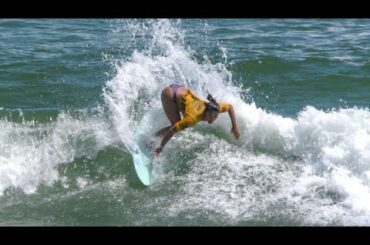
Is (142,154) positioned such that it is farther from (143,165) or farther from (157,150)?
Answer: (157,150)

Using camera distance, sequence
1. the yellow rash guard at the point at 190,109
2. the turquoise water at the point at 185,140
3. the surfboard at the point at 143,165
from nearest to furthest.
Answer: the turquoise water at the point at 185,140 < the yellow rash guard at the point at 190,109 < the surfboard at the point at 143,165

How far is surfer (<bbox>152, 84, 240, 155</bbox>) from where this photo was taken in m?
7.50

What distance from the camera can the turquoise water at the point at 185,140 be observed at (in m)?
7.08

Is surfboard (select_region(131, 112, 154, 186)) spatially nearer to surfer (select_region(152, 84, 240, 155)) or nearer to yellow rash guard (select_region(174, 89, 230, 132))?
surfer (select_region(152, 84, 240, 155))

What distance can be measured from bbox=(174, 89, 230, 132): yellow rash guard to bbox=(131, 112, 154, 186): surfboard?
837 mm

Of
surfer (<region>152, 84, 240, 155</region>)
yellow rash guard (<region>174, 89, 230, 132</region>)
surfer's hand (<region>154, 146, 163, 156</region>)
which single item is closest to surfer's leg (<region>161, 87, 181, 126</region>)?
surfer (<region>152, 84, 240, 155</region>)

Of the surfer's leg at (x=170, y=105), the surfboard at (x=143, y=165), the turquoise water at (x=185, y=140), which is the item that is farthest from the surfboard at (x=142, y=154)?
the surfer's leg at (x=170, y=105)

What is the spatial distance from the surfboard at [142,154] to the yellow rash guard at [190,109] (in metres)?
0.84

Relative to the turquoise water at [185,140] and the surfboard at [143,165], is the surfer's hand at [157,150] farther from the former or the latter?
the turquoise water at [185,140]

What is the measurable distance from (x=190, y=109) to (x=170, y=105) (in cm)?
47

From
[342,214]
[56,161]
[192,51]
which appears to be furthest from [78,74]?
[342,214]

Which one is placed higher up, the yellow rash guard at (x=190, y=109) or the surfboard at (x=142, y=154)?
the yellow rash guard at (x=190, y=109)
